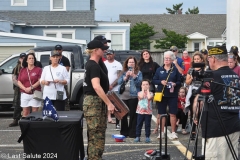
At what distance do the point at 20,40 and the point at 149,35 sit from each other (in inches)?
1110

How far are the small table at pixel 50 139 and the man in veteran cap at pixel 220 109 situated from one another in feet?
6.73

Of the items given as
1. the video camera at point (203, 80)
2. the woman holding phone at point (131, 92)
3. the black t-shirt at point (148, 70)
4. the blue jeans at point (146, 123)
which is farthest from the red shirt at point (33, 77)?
the video camera at point (203, 80)

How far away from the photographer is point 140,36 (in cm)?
5469

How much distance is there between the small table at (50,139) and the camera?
8227mm

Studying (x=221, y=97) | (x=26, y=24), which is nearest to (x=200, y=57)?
(x=221, y=97)

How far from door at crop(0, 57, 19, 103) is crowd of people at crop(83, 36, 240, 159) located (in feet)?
15.6

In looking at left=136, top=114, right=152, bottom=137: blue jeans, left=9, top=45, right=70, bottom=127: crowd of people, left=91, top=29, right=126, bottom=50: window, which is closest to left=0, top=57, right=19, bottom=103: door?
left=9, top=45, right=70, bottom=127: crowd of people

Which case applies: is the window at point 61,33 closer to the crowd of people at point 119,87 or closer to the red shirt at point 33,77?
the crowd of people at point 119,87

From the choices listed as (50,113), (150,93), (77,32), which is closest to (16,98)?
(150,93)

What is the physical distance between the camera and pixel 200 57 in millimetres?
12000

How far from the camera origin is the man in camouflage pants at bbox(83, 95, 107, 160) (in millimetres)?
8461

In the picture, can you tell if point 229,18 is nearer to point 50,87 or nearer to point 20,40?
point 20,40

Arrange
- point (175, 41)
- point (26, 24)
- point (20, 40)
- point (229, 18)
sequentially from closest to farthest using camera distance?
point (229, 18) < point (20, 40) < point (26, 24) < point (175, 41)

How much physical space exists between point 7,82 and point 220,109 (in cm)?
1116
